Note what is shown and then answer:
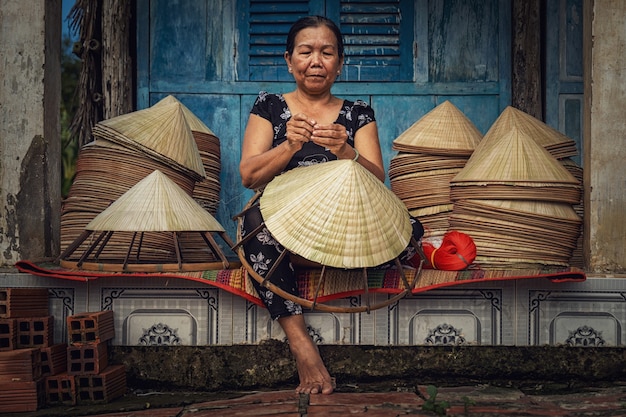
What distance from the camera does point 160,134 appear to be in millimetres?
4277

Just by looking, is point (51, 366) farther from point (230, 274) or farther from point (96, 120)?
point (96, 120)

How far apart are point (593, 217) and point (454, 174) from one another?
0.83 m

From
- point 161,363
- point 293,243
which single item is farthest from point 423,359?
point 161,363

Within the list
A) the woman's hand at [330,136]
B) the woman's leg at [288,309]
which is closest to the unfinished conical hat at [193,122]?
the woman's leg at [288,309]

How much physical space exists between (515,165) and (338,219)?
3.97ft

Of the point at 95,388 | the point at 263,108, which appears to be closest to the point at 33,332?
the point at 95,388

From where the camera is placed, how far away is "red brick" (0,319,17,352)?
11.1 feet

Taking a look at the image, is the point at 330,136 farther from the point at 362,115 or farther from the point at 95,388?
the point at 95,388

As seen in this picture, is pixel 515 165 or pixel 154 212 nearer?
pixel 154 212

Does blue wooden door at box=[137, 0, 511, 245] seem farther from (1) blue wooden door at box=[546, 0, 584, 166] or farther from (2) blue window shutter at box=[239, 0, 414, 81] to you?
(1) blue wooden door at box=[546, 0, 584, 166]

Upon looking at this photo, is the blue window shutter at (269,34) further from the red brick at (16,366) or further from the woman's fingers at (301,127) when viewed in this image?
the red brick at (16,366)

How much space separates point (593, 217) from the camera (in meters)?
3.87

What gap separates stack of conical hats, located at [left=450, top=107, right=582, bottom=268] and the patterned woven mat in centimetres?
27

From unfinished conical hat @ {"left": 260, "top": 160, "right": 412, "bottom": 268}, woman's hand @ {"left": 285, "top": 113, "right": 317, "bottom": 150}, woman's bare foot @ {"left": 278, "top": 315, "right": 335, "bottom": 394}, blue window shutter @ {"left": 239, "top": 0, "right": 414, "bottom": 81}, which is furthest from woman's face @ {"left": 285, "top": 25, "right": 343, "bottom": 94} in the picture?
blue window shutter @ {"left": 239, "top": 0, "right": 414, "bottom": 81}
